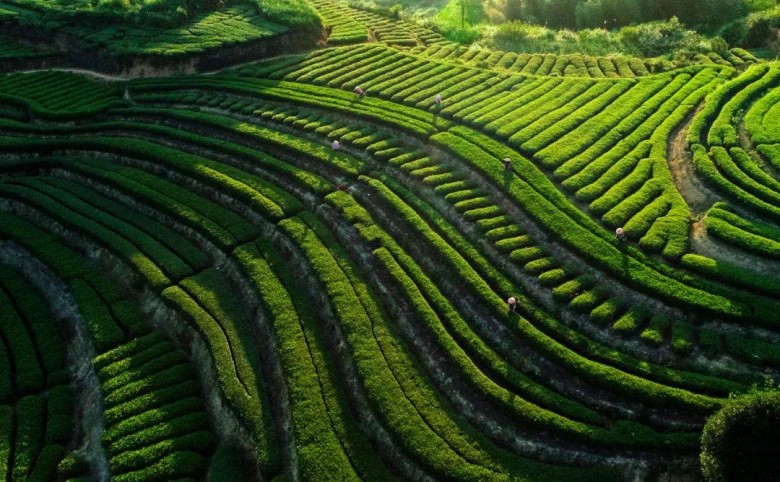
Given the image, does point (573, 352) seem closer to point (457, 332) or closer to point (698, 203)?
point (457, 332)

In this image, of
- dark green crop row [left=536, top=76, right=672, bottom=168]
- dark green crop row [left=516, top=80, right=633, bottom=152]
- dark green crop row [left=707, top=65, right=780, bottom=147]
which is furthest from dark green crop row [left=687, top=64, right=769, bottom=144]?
dark green crop row [left=516, top=80, right=633, bottom=152]

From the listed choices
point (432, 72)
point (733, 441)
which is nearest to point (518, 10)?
point (432, 72)

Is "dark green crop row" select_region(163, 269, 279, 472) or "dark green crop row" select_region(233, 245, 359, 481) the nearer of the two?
"dark green crop row" select_region(233, 245, 359, 481)

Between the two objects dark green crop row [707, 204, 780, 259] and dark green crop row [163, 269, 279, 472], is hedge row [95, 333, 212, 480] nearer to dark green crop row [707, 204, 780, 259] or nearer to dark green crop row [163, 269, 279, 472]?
dark green crop row [163, 269, 279, 472]

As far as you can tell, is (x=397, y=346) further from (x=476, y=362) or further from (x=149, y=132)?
(x=149, y=132)

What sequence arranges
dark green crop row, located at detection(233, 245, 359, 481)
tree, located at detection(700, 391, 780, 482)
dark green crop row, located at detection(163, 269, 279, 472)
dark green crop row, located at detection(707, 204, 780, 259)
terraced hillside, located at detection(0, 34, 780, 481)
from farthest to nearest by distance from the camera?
dark green crop row, located at detection(707, 204, 780, 259)
dark green crop row, located at detection(163, 269, 279, 472)
terraced hillside, located at detection(0, 34, 780, 481)
dark green crop row, located at detection(233, 245, 359, 481)
tree, located at detection(700, 391, 780, 482)

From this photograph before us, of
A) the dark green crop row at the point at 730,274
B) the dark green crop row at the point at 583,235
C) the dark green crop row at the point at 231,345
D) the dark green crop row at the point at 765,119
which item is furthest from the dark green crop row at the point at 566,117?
the dark green crop row at the point at 231,345
